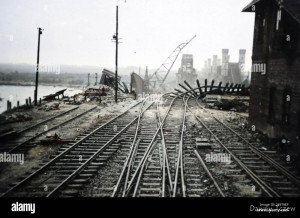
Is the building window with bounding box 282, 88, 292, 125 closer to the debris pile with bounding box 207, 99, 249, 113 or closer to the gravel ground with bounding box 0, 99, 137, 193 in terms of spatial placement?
the gravel ground with bounding box 0, 99, 137, 193

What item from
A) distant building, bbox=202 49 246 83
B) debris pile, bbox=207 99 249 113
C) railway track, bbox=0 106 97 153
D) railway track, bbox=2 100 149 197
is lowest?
railway track, bbox=2 100 149 197

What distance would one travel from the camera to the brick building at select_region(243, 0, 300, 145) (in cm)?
886

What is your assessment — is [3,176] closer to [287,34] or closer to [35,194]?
[35,194]

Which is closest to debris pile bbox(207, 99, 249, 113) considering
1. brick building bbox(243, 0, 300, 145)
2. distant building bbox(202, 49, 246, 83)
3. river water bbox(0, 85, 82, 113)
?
brick building bbox(243, 0, 300, 145)

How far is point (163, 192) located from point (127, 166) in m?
1.98

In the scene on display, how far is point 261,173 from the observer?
294 inches

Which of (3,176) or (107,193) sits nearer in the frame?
(107,193)

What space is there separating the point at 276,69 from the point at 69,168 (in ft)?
28.5

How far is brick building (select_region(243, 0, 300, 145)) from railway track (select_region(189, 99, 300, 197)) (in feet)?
4.98
